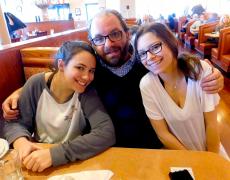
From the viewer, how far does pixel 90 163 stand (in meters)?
0.88

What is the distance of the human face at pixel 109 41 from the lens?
137 cm

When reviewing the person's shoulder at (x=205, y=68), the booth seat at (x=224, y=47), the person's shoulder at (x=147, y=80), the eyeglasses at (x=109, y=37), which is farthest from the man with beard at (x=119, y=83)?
the booth seat at (x=224, y=47)

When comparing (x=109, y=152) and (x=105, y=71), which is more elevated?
(x=105, y=71)

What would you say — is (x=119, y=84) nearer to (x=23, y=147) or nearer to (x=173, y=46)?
(x=173, y=46)

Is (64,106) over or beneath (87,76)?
beneath

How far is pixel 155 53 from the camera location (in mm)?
1180

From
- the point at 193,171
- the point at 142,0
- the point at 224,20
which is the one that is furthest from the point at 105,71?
the point at 142,0

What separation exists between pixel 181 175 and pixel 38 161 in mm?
523

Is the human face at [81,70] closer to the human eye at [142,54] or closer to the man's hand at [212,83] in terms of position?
the human eye at [142,54]

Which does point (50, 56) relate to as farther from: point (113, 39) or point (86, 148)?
point (86, 148)

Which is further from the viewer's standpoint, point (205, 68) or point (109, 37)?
point (109, 37)

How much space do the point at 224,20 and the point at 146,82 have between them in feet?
16.4

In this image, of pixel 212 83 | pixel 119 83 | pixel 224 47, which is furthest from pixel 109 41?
pixel 224 47

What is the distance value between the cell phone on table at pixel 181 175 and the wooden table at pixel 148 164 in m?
0.02
